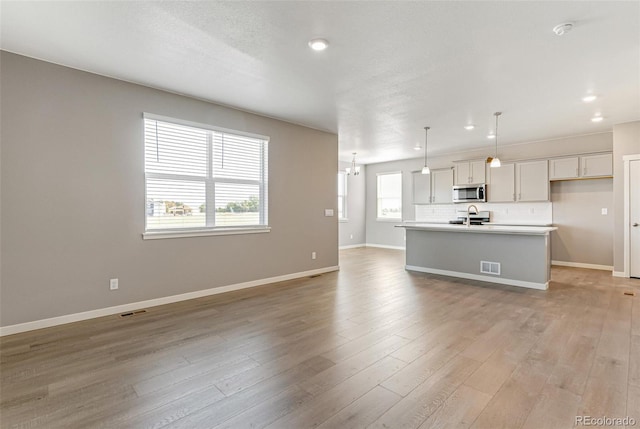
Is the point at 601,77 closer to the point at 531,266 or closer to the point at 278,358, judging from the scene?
the point at 531,266

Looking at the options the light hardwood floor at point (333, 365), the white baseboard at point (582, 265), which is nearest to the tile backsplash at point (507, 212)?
the white baseboard at point (582, 265)

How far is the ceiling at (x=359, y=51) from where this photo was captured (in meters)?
2.39

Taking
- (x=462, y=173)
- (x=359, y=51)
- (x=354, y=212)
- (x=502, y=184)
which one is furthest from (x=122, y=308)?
(x=502, y=184)

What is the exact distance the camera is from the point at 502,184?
7.25 m

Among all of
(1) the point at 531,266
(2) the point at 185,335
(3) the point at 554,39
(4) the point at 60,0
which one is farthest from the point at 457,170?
(4) the point at 60,0

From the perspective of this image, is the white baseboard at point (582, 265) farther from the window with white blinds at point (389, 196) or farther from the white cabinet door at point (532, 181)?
the window with white blinds at point (389, 196)

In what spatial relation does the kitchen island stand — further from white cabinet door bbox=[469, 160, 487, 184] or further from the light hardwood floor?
white cabinet door bbox=[469, 160, 487, 184]

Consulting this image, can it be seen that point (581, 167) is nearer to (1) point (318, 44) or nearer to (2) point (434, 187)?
(2) point (434, 187)

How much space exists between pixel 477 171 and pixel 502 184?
0.64 metres

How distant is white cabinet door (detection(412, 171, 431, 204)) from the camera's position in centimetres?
859

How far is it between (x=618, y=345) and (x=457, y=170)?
5759 mm

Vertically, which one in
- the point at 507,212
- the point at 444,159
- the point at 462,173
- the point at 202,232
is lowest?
the point at 202,232

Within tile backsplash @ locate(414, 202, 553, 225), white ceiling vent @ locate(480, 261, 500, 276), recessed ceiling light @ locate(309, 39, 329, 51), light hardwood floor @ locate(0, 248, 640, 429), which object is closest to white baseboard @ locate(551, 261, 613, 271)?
tile backsplash @ locate(414, 202, 553, 225)

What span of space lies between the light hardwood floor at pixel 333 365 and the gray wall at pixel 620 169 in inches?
84.7
